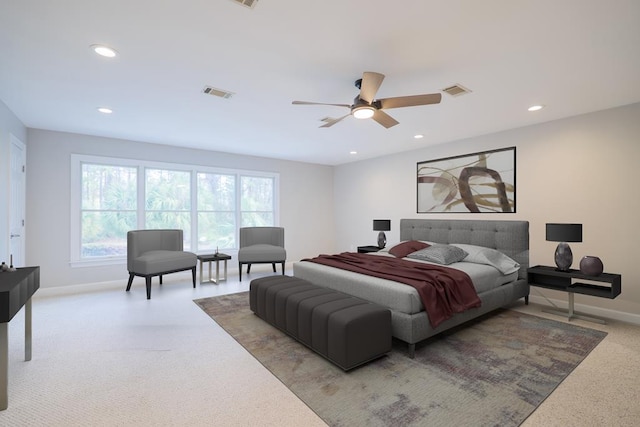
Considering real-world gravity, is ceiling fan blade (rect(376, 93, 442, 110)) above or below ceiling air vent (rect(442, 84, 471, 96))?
below

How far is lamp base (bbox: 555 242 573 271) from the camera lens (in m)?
3.69

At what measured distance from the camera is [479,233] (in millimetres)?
4812

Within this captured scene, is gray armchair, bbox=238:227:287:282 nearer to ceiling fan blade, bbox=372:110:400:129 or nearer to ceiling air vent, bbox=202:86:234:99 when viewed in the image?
ceiling air vent, bbox=202:86:234:99


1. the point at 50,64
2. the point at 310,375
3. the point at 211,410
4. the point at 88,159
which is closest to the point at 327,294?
the point at 310,375

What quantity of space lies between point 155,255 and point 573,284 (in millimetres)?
5876

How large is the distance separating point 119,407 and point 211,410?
62 centimetres

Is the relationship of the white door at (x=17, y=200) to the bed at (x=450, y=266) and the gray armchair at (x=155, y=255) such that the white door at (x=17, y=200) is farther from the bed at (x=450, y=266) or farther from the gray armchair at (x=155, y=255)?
the bed at (x=450, y=266)

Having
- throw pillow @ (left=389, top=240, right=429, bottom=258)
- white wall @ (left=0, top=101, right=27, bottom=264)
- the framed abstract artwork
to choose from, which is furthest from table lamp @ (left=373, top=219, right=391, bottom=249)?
white wall @ (left=0, top=101, right=27, bottom=264)

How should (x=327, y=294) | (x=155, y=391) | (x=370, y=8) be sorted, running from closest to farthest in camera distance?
(x=370, y=8), (x=155, y=391), (x=327, y=294)

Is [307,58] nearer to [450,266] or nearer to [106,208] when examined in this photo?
[450,266]

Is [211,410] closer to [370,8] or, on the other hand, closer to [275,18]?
[275,18]

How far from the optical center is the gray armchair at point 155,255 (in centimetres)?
463

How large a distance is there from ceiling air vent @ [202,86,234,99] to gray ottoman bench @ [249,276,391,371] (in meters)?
2.26

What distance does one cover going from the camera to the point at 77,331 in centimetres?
328
